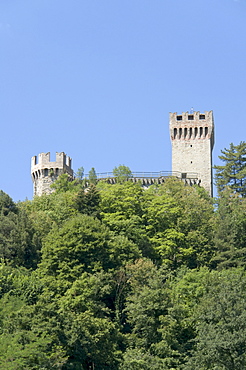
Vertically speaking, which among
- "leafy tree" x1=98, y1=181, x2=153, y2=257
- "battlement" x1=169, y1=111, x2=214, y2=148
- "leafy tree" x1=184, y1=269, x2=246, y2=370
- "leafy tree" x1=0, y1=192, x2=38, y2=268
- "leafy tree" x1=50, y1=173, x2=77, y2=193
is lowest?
"leafy tree" x1=184, y1=269, x2=246, y2=370

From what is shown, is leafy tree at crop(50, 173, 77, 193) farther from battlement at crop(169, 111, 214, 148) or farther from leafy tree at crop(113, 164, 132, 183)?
battlement at crop(169, 111, 214, 148)

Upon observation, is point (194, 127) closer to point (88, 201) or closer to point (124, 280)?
point (88, 201)

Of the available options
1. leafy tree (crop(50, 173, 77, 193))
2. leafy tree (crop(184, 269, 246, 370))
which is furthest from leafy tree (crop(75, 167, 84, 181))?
leafy tree (crop(184, 269, 246, 370))

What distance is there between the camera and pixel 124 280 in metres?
67.7

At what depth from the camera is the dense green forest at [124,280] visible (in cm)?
5778

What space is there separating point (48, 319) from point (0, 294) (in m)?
7.33

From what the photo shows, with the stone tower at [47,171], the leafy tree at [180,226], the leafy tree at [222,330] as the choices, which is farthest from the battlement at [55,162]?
the leafy tree at [222,330]

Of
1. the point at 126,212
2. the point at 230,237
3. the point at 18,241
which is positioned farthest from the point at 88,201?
the point at 230,237

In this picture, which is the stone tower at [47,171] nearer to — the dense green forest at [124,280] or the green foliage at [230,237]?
the dense green forest at [124,280]

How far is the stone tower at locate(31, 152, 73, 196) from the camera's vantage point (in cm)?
10000

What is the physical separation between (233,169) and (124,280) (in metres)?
31.7

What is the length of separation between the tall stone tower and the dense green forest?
12.3 m

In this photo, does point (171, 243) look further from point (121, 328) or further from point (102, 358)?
point (102, 358)

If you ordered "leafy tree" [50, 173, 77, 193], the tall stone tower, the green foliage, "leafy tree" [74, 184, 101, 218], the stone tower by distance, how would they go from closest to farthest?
the green foliage < "leafy tree" [74, 184, 101, 218] < "leafy tree" [50, 173, 77, 193] < the stone tower < the tall stone tower
